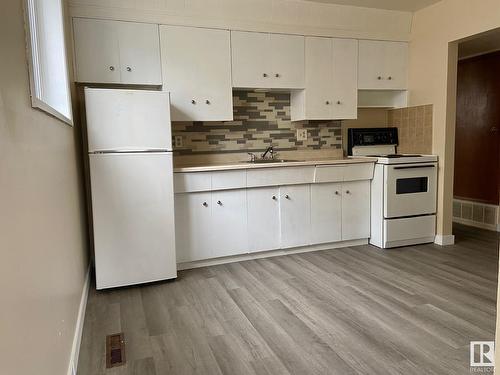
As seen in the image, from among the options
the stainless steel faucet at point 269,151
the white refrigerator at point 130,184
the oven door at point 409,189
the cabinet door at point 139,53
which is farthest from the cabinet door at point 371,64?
the white refrigerator at point 130,184

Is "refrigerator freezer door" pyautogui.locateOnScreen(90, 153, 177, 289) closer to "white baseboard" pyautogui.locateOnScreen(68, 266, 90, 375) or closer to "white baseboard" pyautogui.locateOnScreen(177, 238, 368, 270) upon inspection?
"white baseboard" pyautogui.locateOnScreen(68, 266, 90, 375)

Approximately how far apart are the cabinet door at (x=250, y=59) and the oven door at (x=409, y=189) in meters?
1.47

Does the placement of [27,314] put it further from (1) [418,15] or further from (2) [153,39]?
(1) [418,15]

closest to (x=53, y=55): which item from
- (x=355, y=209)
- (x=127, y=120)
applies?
(x=127, y=120)

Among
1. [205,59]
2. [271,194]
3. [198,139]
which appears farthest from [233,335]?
[205,59]

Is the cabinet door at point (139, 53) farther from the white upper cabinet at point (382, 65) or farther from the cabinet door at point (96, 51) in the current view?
the white upper cabinet at point (382, 65)

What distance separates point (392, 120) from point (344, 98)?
2.90 ft

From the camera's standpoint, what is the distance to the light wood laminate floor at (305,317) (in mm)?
1867

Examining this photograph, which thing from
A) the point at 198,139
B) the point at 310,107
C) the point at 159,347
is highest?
the point at 310,107

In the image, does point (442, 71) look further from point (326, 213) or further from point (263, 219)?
point (263, 219)

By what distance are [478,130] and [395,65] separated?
1.47m

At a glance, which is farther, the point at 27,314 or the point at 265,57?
the point at 265,57

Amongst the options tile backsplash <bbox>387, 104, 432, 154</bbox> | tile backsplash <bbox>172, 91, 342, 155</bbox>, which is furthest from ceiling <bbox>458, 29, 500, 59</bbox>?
tile backsplash <bbox>172, 91, 342, 155</bbox>

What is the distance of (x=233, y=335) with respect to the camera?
7.01 ft
